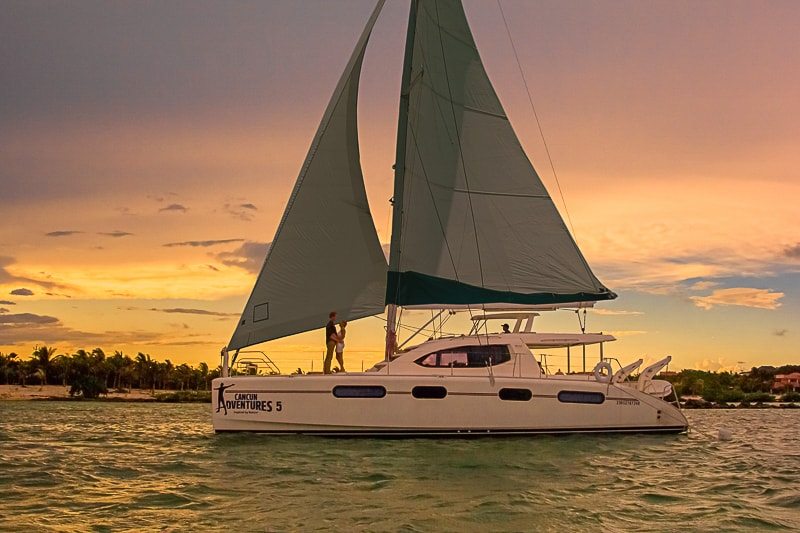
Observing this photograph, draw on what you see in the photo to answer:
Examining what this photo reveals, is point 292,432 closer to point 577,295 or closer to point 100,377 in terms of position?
point 577,295

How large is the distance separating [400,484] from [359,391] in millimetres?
5899

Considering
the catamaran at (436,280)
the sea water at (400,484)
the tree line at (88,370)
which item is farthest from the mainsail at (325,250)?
the tree line at (88,370)

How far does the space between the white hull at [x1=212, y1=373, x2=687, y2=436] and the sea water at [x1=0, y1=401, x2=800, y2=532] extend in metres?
0.35

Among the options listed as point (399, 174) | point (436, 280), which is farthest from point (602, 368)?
point (399, 174)

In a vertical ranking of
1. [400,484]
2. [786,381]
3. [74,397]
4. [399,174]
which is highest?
[399,174]

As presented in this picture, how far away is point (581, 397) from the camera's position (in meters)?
20.8

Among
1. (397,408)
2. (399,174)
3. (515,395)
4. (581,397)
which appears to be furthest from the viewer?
(399,174)

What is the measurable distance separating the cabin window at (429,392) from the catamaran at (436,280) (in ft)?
0.12

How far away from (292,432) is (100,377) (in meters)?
104

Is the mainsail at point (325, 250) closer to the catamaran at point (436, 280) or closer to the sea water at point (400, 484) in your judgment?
the catamaran at point (436, 280)

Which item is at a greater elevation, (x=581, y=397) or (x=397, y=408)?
(x=581, y=397)

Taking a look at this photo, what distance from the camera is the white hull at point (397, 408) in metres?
19.7

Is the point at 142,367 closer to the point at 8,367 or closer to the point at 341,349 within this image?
the point at 8,367

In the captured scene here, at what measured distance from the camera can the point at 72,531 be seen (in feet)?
34.3
